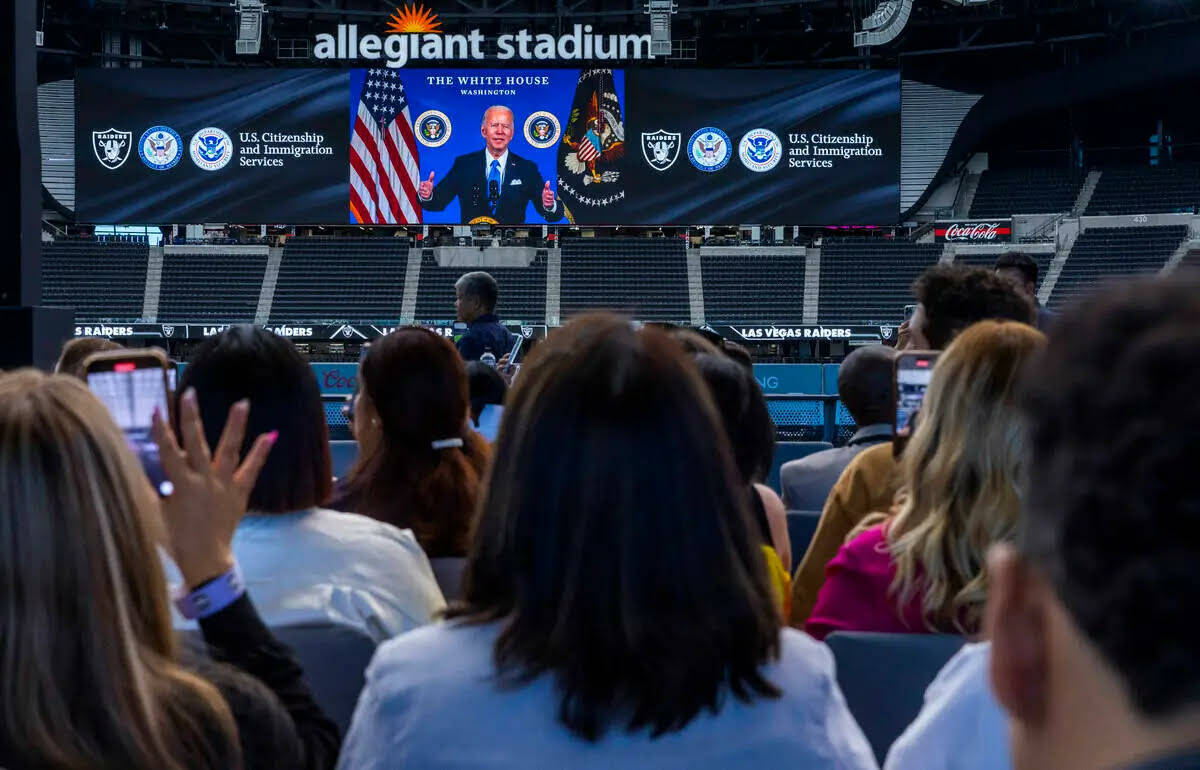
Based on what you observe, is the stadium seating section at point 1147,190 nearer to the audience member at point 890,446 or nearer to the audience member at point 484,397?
the audience member at point 484,397

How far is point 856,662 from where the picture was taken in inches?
87.2

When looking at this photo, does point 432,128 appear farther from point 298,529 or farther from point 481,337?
point 298,529

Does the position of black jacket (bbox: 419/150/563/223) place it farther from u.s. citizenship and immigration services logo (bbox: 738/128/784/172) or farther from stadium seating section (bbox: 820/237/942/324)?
stadium seating section (bbox: 820/237/942/324)

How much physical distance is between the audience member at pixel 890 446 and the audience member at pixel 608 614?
1663 millimetres

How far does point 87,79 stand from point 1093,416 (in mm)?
28546

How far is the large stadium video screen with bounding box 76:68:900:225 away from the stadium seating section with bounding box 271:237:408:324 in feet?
9.11

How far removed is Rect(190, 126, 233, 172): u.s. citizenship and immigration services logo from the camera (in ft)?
84.9

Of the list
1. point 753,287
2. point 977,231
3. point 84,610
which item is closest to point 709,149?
point 753,287

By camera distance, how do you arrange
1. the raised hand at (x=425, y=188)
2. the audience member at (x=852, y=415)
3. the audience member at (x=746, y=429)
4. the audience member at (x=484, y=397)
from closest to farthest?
the audience member at (x=746, y=429) < the audience member at (x=852, y=415) < the audience member at (x=484, y=397) < the raised hand at (x=425, y=188)

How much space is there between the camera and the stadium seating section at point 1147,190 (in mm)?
28734

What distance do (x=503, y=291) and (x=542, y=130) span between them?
15.0 ft

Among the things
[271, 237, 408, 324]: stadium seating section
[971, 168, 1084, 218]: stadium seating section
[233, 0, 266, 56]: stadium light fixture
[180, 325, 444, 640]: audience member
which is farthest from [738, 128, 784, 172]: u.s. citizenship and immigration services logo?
[180, 325, 444, 640]: audience member

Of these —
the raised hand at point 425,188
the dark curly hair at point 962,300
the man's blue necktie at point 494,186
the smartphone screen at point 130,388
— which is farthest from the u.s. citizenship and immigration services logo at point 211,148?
the smartphone screen at point 130,388

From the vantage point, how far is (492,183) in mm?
25203
